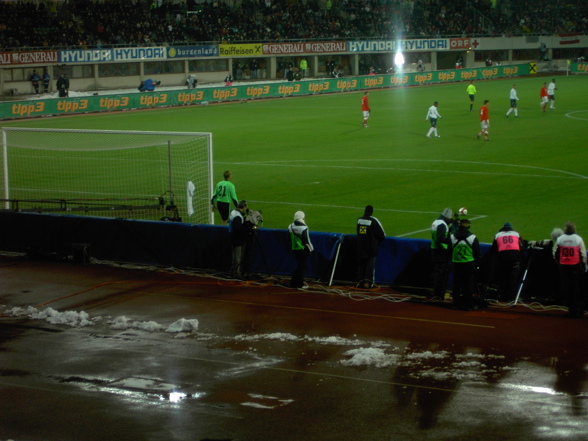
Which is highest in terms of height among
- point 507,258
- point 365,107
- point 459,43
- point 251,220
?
point 459,43

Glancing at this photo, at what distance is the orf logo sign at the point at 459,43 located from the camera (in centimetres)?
9031

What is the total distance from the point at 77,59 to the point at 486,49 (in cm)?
4865

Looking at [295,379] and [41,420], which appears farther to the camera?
[295,379]

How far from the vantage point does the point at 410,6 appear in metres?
95.6

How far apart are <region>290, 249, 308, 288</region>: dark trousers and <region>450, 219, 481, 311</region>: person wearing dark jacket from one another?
3.23 m

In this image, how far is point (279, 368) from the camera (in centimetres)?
1252

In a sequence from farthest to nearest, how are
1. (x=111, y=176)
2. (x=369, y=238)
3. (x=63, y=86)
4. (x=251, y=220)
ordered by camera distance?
(x=63, y=86) < (x=111, y=176) < (x=251, y=220) < (x=369, y=238)

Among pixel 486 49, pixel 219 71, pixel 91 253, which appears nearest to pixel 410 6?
pixel 486 49

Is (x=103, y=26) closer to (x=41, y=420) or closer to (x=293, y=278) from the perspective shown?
(x=293, y=278)

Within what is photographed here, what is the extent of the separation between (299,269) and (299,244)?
561mm

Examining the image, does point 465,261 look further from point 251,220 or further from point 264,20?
point 264,20

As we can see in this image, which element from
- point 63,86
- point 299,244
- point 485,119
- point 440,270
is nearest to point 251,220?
point 299,244

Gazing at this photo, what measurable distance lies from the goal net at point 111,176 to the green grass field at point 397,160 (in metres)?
1.27

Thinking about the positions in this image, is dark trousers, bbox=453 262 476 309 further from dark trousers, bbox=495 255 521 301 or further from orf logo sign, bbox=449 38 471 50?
orf logo sign, bbox=449 38 471 50
